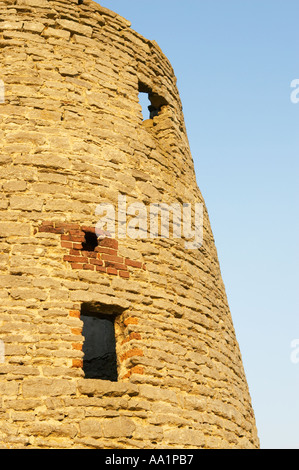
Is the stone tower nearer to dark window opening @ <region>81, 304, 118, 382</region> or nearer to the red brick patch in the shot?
the red brick patch

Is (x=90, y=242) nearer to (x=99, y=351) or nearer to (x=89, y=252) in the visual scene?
(x=89, y=252)

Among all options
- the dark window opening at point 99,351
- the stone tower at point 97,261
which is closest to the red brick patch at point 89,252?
the stone tower at point 97,261

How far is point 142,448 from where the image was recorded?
151 inches

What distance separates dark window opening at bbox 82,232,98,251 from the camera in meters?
4.49

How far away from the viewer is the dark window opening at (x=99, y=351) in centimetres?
655

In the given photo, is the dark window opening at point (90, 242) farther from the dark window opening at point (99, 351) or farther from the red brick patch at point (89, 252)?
the dark window opening at point (99, 351)

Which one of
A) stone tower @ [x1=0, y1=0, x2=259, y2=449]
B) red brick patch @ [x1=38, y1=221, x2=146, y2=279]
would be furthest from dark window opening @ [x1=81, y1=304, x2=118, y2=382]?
red brick patch @ [x1=38, y1=221, x2=146, y2=279]

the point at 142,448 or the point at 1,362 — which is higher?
the point at 1,362

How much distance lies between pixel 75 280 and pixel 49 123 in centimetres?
145

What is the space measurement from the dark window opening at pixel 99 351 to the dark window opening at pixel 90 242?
1944 millimetres

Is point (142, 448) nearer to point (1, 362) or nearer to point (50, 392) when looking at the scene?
point (50, 392)

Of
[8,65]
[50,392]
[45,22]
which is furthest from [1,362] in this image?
[45,22]
